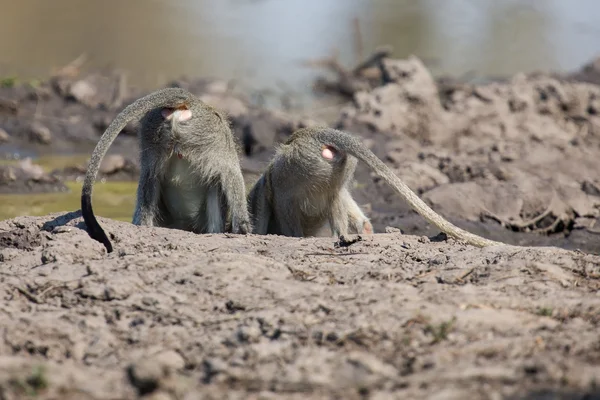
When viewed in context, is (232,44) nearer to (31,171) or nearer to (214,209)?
(31,171)

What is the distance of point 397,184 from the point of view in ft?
25.6

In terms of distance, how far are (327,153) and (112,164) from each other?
6.14 m

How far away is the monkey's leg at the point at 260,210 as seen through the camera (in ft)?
29.0

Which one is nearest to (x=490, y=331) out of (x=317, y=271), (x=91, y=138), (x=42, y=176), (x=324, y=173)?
(x=317, y=271)

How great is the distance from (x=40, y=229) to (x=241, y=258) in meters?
1.92

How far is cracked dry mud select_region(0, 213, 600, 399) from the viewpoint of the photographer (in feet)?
14.6

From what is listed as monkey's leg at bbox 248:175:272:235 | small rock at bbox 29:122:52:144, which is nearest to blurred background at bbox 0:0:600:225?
small rock at bbox 29:122:52:144

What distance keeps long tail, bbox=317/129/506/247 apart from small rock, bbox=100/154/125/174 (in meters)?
5.99

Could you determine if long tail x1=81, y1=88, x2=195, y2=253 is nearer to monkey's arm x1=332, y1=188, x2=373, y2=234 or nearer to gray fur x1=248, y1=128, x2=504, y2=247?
gray fur x1=248, y1=128, x2=504, y2=247

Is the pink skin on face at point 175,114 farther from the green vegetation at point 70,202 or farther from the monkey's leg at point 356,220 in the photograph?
the green vegetation at point 70,202

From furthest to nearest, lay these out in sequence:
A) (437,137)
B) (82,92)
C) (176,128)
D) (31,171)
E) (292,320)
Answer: (82,92) < (437,137) < (31,171) < (176,128) < (292,320)

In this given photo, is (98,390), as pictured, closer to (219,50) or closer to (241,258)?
(241,258)

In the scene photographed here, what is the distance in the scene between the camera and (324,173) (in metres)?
8.26

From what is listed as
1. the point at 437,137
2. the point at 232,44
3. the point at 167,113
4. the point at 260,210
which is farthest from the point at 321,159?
the point at 232,44
